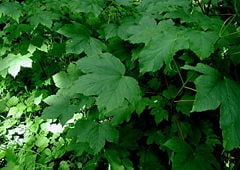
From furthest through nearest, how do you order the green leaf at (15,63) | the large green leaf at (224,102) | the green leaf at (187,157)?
the green leaf at (15,63), the green leaf at (187,157), the large green leaf at (224,102)

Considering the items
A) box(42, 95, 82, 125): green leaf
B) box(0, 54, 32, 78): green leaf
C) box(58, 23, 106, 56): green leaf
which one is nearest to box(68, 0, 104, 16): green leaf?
box(58, 23, 106, 56): green leaf

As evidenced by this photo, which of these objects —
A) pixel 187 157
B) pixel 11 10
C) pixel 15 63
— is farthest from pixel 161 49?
pixel 15 63

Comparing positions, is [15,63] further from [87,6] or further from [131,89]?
[131,89]

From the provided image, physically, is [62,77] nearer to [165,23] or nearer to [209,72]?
[165,23]

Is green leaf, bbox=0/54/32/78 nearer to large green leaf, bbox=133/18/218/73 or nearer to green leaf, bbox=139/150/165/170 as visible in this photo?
green leaf, bbox=139/150/165/170

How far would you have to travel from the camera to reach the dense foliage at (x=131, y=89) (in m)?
1.32

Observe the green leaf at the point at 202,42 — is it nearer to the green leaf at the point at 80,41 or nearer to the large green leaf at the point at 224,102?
the large green leaf at the point at 224,102

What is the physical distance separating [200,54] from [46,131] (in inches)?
64.4

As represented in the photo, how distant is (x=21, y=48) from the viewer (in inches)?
98.9

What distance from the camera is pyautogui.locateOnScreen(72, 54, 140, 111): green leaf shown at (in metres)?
1.30

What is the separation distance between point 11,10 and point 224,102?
169cm

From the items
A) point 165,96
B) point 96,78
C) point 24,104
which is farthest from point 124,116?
point 24,104

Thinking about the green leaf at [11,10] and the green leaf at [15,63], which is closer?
the green leaf at [11,10]

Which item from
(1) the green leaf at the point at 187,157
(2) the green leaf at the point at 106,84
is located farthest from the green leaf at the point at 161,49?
(1) the green leaf at the point at 187,157
